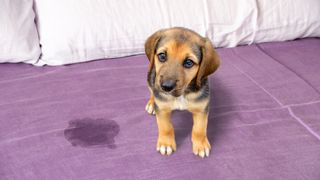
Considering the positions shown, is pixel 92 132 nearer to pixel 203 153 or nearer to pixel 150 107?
pixel 150 107

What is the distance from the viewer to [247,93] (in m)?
1.50

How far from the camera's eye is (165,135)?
3.92 feet

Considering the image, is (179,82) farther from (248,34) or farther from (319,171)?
(248,34)

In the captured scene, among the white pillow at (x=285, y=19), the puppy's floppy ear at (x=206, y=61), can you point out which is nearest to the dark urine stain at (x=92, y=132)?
the puppy's floppy ear at (x=206, y=61)

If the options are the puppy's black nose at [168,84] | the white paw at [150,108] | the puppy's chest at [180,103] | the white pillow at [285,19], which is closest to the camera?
the puppy's black nose at [168,84]

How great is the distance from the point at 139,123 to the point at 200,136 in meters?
0.23

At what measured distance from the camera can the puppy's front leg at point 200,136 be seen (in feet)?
3.86

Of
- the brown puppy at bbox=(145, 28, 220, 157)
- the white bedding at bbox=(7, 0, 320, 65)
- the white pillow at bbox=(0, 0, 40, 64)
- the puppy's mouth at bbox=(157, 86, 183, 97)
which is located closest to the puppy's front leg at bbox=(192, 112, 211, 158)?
the brown puppy at bbox=(145, 28, 220, 157)

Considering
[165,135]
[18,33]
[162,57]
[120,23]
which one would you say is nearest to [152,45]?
[162,57]

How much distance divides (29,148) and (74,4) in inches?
27.3

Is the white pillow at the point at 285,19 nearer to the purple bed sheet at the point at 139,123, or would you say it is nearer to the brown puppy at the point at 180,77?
the purple bed sheet at the point at 139,123

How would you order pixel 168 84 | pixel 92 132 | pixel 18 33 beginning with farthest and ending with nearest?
1. pixel 18 33
2. pixel 92 132
3. pixel 168 84

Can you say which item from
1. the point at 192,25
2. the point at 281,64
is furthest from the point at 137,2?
the point at 281,64

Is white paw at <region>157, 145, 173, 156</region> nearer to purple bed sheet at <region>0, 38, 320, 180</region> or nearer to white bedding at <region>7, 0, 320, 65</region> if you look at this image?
purple bed sheet at <region>0, 38, 320, 180</region>
